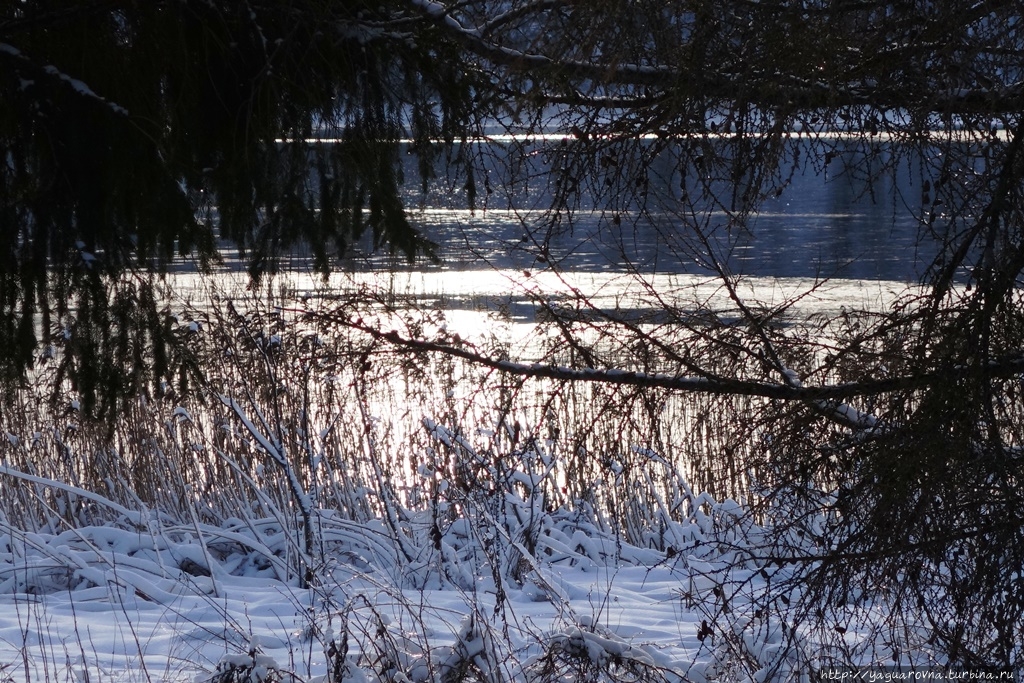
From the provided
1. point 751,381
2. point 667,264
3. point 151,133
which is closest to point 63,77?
point 151,133

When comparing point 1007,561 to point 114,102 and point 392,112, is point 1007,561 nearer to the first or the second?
Answer: point 392,112

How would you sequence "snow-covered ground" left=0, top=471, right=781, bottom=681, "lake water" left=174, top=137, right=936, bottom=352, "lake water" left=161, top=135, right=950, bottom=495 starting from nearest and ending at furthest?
"lake water" left=161, top=135, right=950, bottom=495 → "snow-covered ground" left=0, top=471, right=781, bottom=681 → "lake water" left=174, top=137, right=936, bottom=352

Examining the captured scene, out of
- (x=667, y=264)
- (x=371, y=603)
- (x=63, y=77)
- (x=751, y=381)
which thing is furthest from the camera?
A: (x=667, y=264)

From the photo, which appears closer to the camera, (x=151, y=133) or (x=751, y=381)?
(x=751, y=381)

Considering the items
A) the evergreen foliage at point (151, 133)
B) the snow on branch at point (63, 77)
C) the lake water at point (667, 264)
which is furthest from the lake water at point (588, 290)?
the snow on branch at point (63, 77)

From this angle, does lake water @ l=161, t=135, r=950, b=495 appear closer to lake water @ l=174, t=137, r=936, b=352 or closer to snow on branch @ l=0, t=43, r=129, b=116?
lake water @ l=174, t=137, r=936, b=352

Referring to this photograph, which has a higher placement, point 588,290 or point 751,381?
point 751,381

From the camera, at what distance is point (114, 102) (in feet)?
13.4

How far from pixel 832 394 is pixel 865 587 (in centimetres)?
48

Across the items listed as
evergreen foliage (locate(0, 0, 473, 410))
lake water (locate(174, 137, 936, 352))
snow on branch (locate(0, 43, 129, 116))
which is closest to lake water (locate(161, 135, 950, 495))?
lake water (locate(174, 137, 936, 352))

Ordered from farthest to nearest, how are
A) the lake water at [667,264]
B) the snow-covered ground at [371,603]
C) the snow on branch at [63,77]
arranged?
1. the lake water at [667,264]
2. the snow on branch at [63,77]
3. the snow-covered ground at [371,603]

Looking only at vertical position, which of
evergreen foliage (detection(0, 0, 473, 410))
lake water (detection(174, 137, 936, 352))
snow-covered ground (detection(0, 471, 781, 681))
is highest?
evergreen foliage (detection(0, 0, 473, 410))

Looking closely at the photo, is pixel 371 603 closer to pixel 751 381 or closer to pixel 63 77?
pixel 751 381

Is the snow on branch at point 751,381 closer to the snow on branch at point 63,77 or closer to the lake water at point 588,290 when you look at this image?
the lake water at point 588,290
